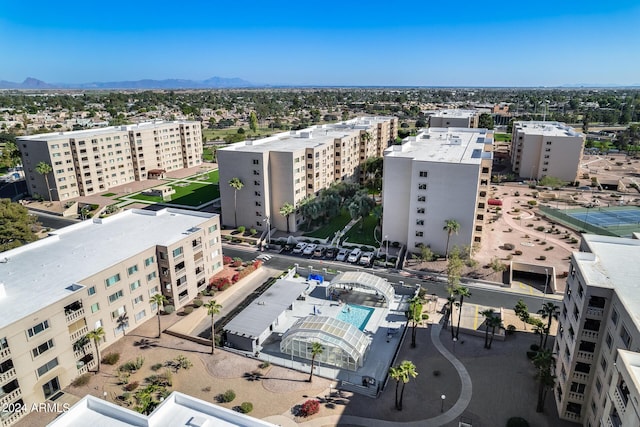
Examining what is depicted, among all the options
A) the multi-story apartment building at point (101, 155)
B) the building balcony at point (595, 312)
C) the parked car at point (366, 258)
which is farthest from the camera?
the multi-story apartment building at point (101, 155)

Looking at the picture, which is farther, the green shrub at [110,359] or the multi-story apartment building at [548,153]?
the multi-story apartment building at [548,153]

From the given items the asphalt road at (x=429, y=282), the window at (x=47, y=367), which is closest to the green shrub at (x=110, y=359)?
the window at (x=47, y=367)

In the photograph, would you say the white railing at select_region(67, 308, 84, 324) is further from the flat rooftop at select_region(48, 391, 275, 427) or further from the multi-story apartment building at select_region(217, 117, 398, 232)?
the multi-story apartment building at select_region(217, 117, 398, 232)

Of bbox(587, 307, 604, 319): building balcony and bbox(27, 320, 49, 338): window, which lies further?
bbox(27, 320, 49, 338): window

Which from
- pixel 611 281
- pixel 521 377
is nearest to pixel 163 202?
pixel 521 377

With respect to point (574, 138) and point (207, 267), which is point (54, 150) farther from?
point (574, 138)

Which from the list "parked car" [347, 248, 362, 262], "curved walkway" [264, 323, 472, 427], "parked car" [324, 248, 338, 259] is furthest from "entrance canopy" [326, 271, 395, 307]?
"curved walkway" [264, 323, 472, 427]

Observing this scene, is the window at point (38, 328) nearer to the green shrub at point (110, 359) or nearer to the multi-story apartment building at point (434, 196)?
the green shrub at point (110, 359)
